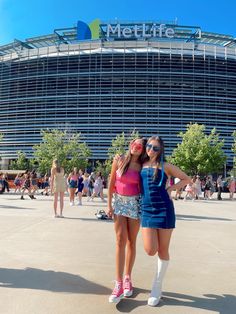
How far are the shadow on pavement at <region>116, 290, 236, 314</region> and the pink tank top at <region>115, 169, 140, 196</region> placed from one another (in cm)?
Result: 118

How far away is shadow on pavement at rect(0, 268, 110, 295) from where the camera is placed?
13.8 feet

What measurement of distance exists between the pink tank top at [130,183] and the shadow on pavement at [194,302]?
1183 mm

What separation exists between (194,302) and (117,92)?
247ft

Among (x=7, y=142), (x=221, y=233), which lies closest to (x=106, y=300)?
(x=221, y=233)

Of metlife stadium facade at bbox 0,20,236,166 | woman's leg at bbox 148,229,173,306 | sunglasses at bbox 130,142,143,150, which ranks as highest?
metlife stadium facade at bbox 0,20,236,166

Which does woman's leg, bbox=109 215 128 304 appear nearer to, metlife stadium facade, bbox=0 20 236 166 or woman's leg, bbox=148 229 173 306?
woman's leg, bbox=148 229 173 306

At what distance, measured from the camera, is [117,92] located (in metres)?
77.4

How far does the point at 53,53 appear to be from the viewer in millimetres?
83875

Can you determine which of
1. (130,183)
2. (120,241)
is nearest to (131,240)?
(120,241)

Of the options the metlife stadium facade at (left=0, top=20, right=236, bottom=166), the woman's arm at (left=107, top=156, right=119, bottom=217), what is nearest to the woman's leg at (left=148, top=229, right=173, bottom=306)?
the woman's arm at (left=107, top=156, right=119, bottom=217)

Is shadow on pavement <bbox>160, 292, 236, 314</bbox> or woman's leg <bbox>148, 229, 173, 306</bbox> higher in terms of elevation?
woman's leg <bbox>148, 229, 173, 306</bbox>

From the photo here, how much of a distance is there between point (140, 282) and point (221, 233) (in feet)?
16.0

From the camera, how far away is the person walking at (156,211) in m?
3.80

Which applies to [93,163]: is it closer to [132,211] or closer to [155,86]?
[155,86]
